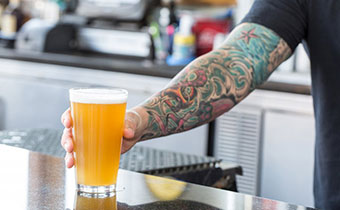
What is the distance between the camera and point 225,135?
2.54 meters

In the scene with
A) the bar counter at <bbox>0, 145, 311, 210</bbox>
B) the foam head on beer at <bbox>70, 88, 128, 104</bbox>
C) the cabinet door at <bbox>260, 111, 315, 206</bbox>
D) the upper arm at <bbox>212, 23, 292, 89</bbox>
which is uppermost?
the upper arm at <bbox>212, 23, 292, 89</bbox>

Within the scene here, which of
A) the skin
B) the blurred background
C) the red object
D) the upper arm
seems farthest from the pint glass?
the red object

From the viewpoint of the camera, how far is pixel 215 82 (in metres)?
1.27

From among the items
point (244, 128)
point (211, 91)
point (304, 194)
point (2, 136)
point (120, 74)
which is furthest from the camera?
point (120, 74)

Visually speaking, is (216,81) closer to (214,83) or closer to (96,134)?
(214,83)

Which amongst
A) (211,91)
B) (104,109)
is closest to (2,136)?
(211,91)

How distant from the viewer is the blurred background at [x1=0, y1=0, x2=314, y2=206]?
2.34 meters

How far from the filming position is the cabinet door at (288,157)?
7.48ft

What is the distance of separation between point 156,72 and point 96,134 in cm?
184

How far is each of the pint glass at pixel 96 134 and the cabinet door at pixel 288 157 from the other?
1.54 metres

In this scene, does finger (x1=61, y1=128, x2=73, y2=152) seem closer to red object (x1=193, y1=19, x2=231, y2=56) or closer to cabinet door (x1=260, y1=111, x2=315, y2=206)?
cabinet door (x1=260, y1=111, x2=315, y2=206)

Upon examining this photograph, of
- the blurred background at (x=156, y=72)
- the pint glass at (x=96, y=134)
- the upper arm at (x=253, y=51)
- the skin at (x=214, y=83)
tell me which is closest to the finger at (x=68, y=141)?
the pint glass at (x=96, y=134)

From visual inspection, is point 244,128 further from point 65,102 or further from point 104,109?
point 104,109

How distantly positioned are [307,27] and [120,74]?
149 centimetres
